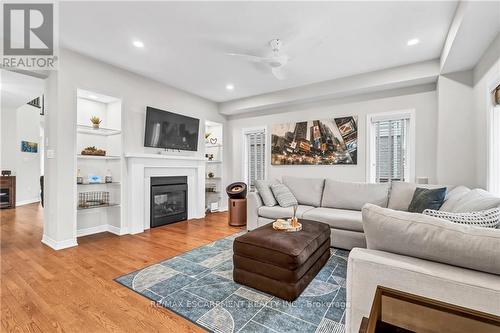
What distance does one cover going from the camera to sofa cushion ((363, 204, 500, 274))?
3.33 ft

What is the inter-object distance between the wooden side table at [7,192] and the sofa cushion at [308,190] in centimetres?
724

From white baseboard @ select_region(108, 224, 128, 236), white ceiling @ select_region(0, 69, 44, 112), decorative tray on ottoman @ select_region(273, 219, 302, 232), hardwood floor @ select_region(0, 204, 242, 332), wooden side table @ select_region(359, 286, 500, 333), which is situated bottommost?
hardwood floor @ select_region(0, 204, 242, 332)

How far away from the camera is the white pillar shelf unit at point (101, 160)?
3771mm

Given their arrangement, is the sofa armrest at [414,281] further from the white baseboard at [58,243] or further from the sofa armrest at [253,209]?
the white baseboard at [58,243]

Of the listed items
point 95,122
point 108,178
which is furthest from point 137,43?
point 108,178

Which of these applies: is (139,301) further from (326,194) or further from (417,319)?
(326,194)

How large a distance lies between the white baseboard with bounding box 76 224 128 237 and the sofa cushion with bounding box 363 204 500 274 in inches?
150

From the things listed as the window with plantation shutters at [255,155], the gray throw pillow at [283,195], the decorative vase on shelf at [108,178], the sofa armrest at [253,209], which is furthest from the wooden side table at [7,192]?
the gray throw pillow at [283,195]

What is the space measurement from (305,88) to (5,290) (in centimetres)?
495

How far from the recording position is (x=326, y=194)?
395cm

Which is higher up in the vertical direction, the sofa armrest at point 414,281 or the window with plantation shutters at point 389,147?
the window with plantation shutters at point 389,147

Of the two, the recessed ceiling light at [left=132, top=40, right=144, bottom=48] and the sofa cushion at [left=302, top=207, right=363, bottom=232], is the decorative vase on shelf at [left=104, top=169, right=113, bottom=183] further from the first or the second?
the sofa cushion at [left=302, top=207, right=363, bottom=232]

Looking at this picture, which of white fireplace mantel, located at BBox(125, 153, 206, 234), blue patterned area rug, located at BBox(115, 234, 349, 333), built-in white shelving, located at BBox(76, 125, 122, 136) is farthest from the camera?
white fireplace mantel, located at BBox(125, 153, 206, 234)

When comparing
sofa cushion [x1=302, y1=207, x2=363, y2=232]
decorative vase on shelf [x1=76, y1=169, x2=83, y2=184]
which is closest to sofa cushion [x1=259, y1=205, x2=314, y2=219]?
sofa cushion [x1=302, y1=207, x2=363, y2=232]
